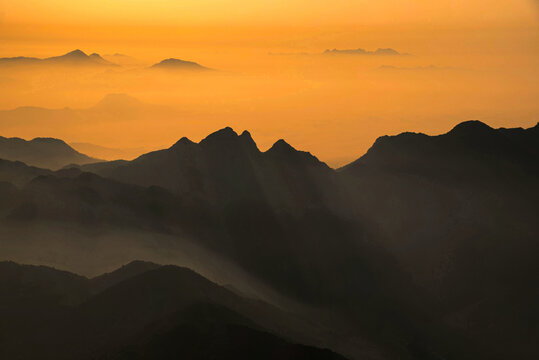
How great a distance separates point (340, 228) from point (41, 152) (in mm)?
82868

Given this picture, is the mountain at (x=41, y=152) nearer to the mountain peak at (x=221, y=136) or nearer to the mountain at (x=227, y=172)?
the mountain at (x=227, y=172)

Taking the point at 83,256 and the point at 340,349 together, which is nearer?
the point at 340,349

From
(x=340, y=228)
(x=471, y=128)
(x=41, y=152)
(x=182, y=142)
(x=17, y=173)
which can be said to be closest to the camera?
(x=340, y=228)

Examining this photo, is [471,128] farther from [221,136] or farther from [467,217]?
[221,136]

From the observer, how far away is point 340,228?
12650 cm

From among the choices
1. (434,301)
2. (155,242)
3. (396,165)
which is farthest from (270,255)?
(396,165)

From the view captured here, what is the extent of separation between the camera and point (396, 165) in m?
144

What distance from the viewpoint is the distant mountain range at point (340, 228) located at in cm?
10419

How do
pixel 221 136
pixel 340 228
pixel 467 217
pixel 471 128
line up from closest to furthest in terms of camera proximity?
pixel 340 228, pixel 467 217, pixel 221 136, pixel 471 128

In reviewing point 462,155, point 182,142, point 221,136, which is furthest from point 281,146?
point 462,155

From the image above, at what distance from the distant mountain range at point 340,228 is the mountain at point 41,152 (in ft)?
110

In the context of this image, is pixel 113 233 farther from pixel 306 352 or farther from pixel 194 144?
pixel 306 352

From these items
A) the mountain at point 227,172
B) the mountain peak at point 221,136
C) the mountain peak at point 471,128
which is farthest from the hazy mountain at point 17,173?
the mountain peak at point 471,128

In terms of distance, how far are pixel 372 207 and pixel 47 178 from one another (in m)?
57.2
